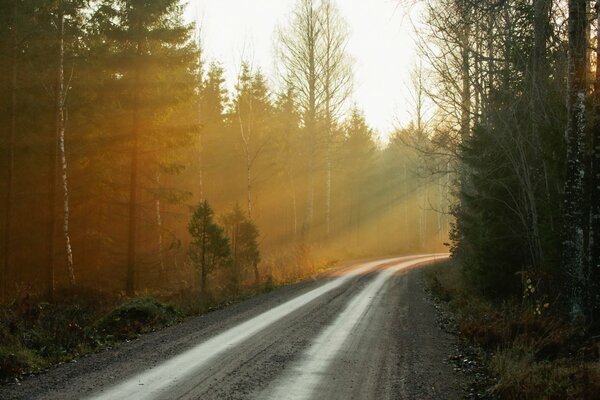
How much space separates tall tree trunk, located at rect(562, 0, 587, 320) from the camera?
8.37 metres

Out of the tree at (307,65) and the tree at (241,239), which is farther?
the tree at (307,65)

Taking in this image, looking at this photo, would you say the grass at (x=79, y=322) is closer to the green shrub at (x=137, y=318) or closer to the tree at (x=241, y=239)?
the green shrub at (x=137, y=318)

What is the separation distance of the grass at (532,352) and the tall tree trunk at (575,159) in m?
0.80

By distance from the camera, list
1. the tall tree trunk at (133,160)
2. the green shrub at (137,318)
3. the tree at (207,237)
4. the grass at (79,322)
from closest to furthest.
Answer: the grass at (79,322) < the green shrub at (137,318) < the tree at (207,237) < the tall tree trunk at (133,160)

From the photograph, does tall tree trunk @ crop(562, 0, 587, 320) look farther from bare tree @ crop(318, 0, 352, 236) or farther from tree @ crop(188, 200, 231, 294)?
bare tree @ crop(318, 0, 352, 236)

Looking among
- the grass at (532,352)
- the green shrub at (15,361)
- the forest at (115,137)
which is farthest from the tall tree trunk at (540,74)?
the green shrub at (15,361)

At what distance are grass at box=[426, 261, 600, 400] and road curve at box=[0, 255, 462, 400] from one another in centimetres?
73

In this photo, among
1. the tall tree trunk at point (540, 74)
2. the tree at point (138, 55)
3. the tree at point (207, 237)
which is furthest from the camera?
the tree at point (138, 55)

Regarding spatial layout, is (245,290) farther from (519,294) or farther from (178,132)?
(519,294)

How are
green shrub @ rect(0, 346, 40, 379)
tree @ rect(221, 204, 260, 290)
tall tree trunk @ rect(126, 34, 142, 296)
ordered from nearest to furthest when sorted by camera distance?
green shrub @ rect(0, 346, 40, 379)
tall tree trunk @ rect(126, 34, 142, 296)
tree @ rect(221, 204, 260, 290)

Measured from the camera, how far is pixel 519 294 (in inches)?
489

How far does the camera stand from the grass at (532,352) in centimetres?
549

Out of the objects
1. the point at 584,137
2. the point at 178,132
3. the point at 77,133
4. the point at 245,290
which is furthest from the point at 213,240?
the point at 584,137

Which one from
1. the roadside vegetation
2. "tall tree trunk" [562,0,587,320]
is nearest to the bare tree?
the roadside vegetation
